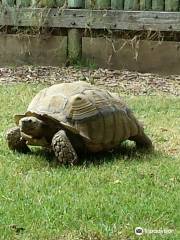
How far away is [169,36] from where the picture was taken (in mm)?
10906

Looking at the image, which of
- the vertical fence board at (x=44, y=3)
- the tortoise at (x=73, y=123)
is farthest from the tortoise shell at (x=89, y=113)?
the vertical fence board at (x=44, y=3)

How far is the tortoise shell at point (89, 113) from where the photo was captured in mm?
5859

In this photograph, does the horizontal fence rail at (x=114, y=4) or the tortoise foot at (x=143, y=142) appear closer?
the tortoise foot at (x=143, y=142)

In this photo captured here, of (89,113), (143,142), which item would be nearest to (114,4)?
(143,142)

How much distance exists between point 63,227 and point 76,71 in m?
6.41

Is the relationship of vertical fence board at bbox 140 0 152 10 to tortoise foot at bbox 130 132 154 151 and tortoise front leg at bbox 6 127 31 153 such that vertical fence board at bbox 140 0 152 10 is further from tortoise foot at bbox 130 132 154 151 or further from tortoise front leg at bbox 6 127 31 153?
tortoise front leg at bbox 6 127 31 153

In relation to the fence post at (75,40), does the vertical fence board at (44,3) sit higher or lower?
higher

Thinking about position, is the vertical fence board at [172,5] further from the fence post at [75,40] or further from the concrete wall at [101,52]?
the fence post at [75,40]

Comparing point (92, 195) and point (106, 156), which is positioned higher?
point (92, 195)

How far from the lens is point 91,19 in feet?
35.7

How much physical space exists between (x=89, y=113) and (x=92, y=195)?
3.52 ft

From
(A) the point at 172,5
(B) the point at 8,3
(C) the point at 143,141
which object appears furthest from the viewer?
(B) the point at 8,3

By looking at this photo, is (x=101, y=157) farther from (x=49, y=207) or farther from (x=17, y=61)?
(x=17, y=61)

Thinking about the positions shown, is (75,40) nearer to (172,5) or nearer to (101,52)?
(101,52)
